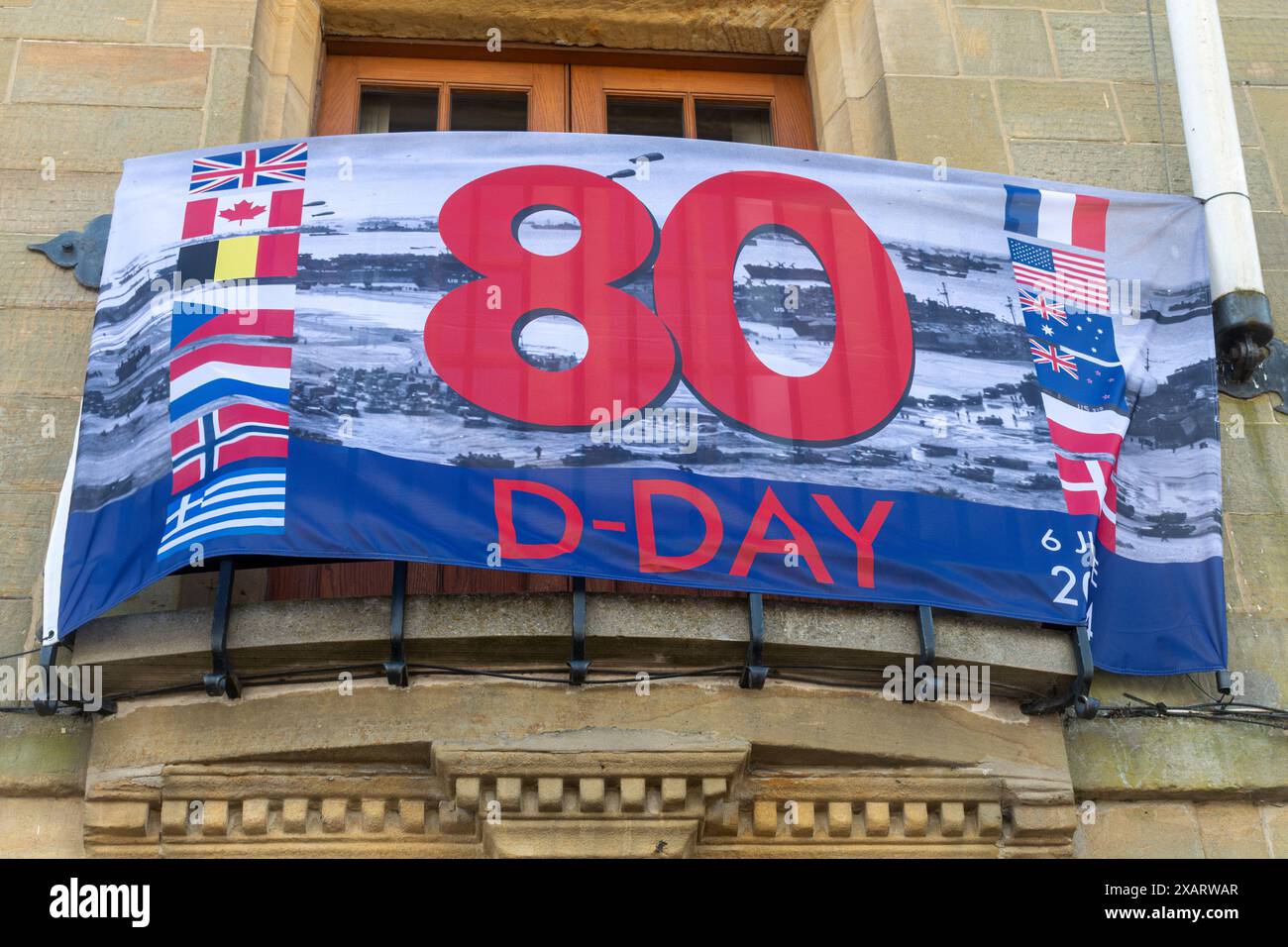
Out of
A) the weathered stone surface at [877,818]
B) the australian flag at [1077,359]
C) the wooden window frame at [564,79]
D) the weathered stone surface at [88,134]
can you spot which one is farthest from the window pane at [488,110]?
the weathered stone surface at [877,818]

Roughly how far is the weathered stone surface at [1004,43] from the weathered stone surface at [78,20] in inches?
180

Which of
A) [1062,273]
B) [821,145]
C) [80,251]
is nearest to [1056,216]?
[1062,273]

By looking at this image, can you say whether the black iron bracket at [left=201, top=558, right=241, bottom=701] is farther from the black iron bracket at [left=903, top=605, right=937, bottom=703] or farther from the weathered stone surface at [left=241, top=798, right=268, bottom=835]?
the black iron bracket at [left=903, top=605, right=937, bottom=703]

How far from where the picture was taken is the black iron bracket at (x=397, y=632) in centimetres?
707

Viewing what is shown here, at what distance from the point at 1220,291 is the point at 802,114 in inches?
110

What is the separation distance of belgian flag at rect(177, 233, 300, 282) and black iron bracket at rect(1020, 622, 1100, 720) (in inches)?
149

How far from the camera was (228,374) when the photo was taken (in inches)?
297

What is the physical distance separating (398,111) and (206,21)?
1.16 metres

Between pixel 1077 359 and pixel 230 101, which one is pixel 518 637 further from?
pixel 230 101

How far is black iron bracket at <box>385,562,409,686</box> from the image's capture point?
7.07m

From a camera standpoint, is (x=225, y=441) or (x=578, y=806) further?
(x=225, y=441)

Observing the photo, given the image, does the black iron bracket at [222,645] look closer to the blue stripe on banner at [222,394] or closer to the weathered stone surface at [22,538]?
the blue stripe on banner at [222,394]

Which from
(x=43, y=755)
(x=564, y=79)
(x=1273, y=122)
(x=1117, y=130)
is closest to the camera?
(x=43, y=755)

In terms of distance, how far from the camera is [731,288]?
26.4ft
